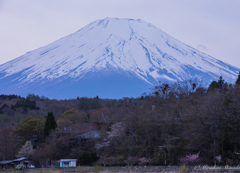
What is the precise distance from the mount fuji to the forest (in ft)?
196

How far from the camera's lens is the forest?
29.0 metres

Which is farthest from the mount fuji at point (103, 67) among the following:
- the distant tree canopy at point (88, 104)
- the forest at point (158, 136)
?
the forest at point (158, 136)

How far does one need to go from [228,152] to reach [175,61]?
335ft

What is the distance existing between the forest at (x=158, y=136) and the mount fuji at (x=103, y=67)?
196ft

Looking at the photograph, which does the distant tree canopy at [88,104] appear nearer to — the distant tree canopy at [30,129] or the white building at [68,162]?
the distant tree canopy at [30,129]

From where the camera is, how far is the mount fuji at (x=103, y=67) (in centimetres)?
11050

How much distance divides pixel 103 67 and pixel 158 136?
84.2 meters

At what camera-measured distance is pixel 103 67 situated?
118m

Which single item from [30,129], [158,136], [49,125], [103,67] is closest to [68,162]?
[49,125]

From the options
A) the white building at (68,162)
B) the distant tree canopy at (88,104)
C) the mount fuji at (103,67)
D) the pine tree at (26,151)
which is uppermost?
the mount fuji at (103,67)

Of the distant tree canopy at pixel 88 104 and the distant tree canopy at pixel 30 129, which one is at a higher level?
the distant tree canopy at pixel 88 104

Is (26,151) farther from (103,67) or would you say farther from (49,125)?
(103,67)

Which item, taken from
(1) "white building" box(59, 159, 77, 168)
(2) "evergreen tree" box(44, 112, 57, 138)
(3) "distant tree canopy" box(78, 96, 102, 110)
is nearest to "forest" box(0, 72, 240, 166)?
(2) "evergreen tree" box(44, 112, 57, 138)

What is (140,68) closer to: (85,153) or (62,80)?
(62,80)
